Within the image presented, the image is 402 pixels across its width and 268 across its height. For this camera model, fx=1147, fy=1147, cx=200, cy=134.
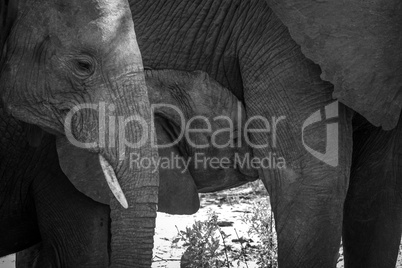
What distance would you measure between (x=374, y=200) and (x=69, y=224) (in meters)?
1.74

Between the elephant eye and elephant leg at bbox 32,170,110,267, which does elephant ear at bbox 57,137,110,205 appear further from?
the elephant eye

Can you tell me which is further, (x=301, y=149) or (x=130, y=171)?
(x=301, y=149)

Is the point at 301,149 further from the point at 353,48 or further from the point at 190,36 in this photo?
the point at 190,36

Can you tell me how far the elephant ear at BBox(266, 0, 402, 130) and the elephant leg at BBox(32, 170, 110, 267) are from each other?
4.07 feet

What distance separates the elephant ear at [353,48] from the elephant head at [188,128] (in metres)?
0.53

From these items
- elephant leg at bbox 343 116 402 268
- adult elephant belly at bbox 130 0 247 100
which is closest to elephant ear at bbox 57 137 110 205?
adult elephant belly at bbox 130 0 247 100

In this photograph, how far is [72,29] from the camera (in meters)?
4.32

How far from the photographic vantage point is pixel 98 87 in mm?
4363

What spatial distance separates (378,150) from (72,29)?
224cm

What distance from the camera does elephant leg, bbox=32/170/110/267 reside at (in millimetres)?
5293

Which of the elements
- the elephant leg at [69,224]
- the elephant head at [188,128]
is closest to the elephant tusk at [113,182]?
the elephant leg at [69,224]

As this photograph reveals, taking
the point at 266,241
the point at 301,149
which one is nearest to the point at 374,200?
the point at 266,241

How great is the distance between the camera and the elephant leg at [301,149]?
5.48 meters

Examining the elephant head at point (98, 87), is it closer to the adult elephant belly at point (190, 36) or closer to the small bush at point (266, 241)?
the adult elephant belly at point (190, 36)
